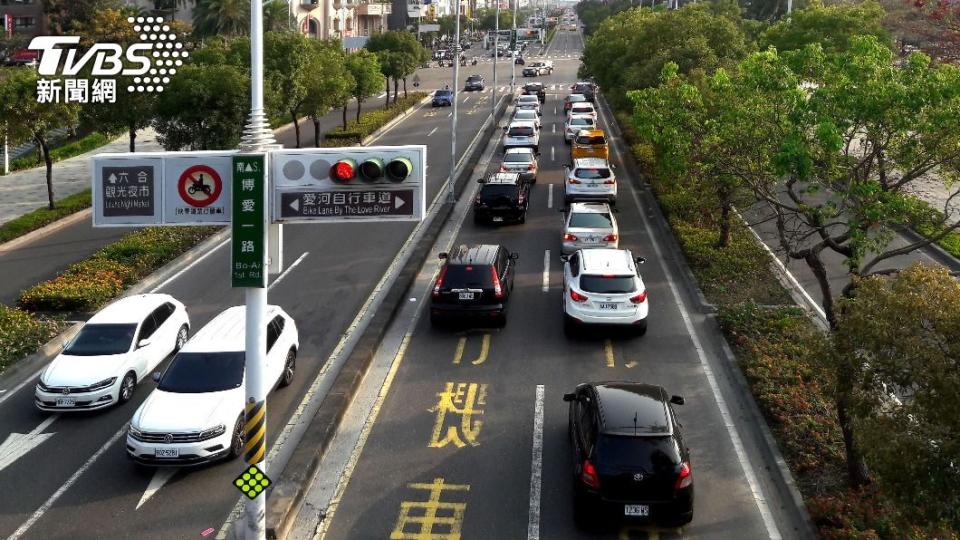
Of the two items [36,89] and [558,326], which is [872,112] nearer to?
[558,326]

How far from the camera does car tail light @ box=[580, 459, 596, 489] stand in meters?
10.7

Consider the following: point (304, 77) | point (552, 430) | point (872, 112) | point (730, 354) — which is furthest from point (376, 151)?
point (304, 77)

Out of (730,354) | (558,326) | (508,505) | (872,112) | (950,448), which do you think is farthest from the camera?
(558,326)

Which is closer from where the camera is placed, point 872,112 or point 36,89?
point 872,112

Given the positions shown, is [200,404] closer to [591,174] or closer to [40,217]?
[40,217]

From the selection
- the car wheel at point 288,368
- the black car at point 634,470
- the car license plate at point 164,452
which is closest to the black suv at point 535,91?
the car wheel at point 288,368

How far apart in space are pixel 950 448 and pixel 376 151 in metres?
6.76

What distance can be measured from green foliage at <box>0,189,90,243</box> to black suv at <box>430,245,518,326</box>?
51.2ft

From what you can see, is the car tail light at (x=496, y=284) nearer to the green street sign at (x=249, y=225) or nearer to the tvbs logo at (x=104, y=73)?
the green street sign at (x=249, y=225)

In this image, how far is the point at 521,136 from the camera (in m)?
41.2

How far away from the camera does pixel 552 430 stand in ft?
46.0

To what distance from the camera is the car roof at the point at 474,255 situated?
18.7 meters

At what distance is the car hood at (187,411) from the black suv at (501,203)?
15.2m

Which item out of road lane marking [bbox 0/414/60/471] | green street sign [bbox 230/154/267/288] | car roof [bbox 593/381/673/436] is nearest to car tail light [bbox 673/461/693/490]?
car roof [bbox 593/381/673/436]
